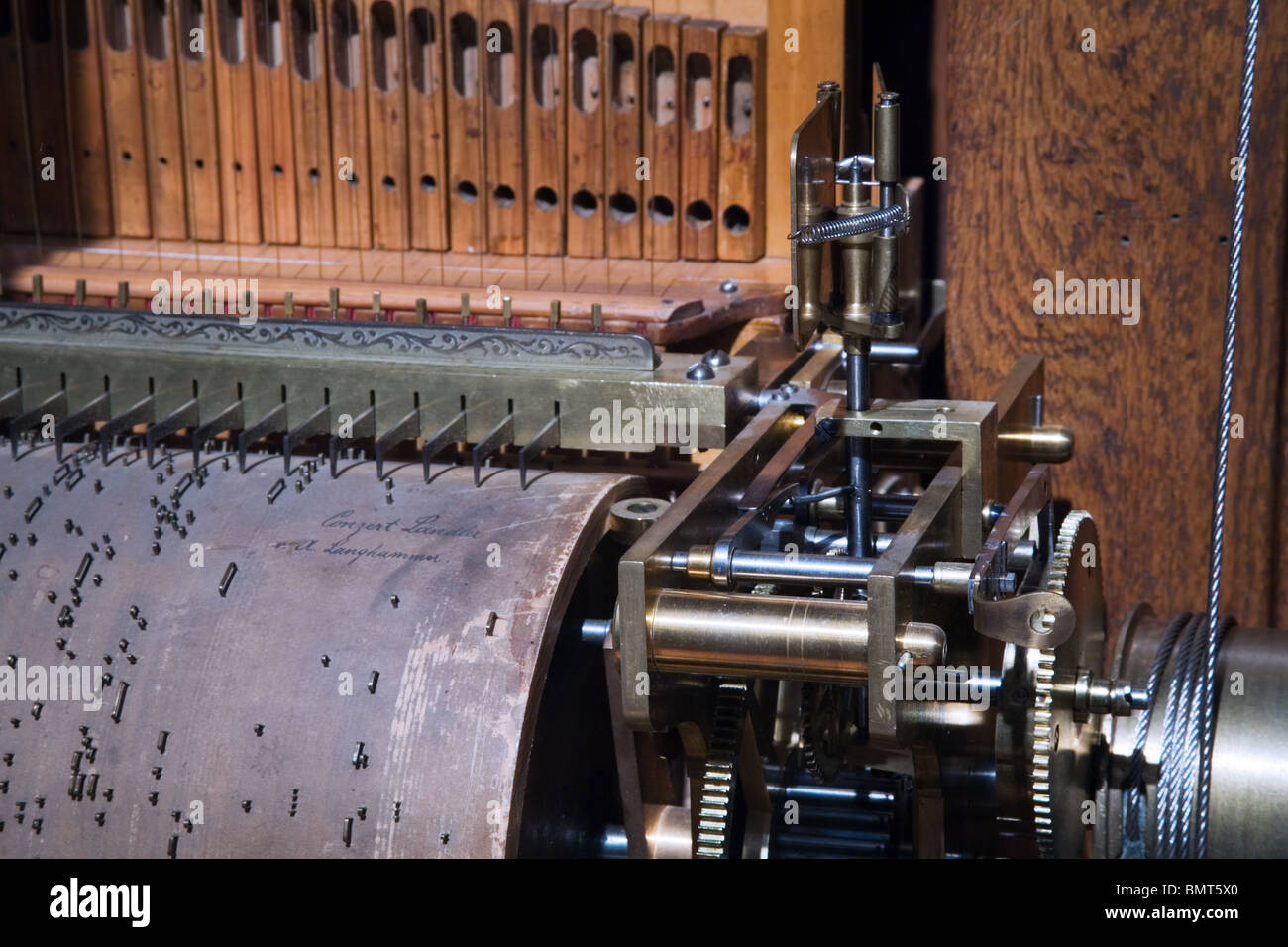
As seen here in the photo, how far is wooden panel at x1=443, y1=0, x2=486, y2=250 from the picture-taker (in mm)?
3121

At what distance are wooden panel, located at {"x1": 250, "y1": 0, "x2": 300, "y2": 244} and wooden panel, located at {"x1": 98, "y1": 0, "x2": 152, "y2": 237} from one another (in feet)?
0.81

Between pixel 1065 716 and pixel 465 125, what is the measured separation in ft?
5.05

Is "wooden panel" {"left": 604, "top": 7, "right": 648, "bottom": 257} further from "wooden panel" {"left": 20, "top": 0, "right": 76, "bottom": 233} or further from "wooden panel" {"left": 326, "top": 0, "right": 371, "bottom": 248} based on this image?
"wooden panel" {"left": 20, "top": 0, "right": 76, "bottom": 233}

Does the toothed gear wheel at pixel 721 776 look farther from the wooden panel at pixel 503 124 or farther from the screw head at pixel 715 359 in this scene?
the wooden panel at pixel 503 124

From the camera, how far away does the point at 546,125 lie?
313cm

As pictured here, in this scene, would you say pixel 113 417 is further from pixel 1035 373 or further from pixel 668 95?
pixel 1035 373

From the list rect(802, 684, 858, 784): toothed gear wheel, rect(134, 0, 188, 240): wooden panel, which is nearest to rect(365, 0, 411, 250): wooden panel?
rect(134, 0, 188, 240): wooden panel

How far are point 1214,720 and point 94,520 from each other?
157cm
